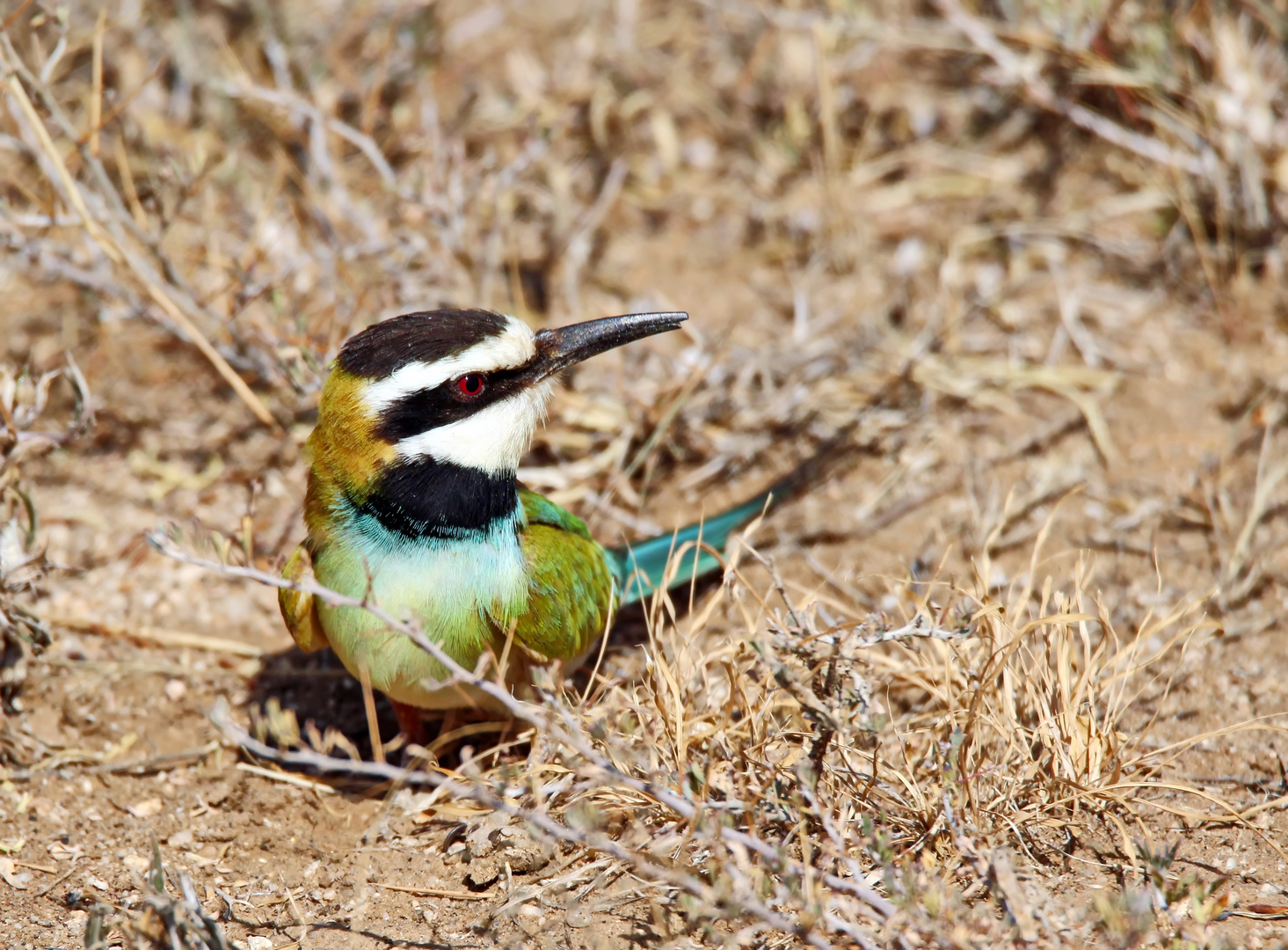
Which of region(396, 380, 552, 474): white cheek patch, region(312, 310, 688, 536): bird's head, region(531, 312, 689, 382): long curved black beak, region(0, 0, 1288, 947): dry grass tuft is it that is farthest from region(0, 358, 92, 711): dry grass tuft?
region(531, 312, 689, 382): long curved black beak

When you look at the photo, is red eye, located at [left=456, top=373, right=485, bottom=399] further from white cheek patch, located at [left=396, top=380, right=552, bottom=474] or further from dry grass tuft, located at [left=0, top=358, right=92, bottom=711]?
dry grass tuft, located at [left=0, top=358, right=92, bottom=711]

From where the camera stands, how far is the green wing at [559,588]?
338 cm

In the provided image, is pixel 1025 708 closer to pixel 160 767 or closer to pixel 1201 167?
pixel 160 767

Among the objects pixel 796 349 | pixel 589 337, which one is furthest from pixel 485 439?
pixel 796 349

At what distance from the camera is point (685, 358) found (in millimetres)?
4762

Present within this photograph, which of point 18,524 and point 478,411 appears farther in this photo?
point 18,524

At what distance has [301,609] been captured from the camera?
3.31 m

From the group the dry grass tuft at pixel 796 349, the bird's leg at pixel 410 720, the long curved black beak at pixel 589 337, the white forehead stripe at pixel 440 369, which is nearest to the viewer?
the dry grass tuft at pixel 796 349

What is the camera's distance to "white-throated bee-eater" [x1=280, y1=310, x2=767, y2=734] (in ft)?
10.5

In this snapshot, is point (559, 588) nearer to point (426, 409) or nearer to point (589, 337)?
point (426, 409)

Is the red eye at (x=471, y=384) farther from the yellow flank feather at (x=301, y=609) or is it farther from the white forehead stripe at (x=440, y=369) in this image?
the yellow flank feather at (x=301, y=609)

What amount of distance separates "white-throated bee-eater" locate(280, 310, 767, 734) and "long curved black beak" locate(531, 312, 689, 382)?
0.01 m

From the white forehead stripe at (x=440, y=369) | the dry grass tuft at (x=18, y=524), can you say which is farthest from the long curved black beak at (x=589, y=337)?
the dry grass tuft at (x=18, y=524)

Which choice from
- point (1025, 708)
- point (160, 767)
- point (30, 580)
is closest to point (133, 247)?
point (30, 580)
